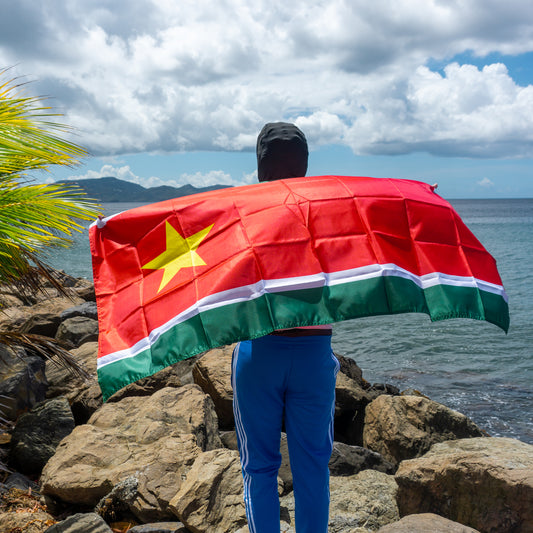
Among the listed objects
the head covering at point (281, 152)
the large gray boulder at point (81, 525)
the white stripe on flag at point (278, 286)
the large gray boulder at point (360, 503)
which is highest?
the head covering at point (281, 152)

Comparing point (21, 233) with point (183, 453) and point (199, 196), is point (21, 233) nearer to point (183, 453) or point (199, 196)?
point (199, 196)

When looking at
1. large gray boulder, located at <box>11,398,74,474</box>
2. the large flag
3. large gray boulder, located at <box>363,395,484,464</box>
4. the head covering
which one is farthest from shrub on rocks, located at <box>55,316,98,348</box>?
the head covering

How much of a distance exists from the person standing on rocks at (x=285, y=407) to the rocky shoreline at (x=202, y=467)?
89cm

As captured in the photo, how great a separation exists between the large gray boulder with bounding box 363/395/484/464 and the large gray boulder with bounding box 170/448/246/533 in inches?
83.2

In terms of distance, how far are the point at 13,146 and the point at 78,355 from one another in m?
4.39

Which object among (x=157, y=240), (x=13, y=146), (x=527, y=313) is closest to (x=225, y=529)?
(x=157, y=240)

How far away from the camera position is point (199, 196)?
3.08 m

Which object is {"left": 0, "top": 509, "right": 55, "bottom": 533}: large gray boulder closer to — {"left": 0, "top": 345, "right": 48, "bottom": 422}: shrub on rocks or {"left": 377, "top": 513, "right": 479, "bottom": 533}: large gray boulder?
{"left": 0, "top": 345, "right": 48, "bottom": 422}: shrub on rocks

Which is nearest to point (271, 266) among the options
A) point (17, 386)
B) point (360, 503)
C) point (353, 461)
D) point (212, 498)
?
point (212, 498)

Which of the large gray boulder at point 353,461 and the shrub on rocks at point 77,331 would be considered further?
the shrub on rocks at point 77,331

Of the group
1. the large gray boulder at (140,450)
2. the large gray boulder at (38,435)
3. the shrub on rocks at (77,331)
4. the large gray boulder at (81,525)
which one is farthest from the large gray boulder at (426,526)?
the shrub on rocks at (77,331)

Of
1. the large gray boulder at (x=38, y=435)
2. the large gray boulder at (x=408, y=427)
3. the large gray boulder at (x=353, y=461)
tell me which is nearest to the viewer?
the large gray boulder at (x=353, y=461)

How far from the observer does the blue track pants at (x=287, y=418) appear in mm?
2725

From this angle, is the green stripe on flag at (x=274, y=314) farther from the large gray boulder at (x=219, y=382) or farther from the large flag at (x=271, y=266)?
the large gray boulder at (x=219, y=382)
